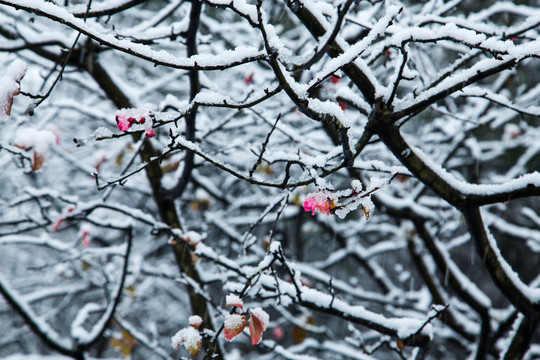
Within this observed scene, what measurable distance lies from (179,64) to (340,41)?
0.70 meters

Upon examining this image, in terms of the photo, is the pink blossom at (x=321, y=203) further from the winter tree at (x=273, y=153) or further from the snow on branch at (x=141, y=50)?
the snow on branch at (x=141, y=50)

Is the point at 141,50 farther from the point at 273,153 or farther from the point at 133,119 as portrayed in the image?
the point at 273,153

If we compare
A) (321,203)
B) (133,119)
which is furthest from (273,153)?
(133,119)

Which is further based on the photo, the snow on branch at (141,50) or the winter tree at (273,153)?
the winter tree at (273,153)

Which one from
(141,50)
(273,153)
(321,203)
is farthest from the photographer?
(273,153)

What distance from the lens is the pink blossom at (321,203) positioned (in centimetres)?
136

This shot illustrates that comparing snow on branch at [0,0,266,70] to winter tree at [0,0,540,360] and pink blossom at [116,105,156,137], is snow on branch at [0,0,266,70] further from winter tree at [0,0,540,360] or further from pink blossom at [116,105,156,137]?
pink blossom at [116,105,156,137]

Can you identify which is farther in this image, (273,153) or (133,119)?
(273,153)

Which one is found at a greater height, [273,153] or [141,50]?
[273,153]

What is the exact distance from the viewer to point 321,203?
136 cm

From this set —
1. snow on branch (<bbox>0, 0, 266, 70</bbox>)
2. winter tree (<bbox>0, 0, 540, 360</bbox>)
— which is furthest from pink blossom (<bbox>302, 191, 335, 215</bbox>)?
snow on branch (<bbox>0, 0, 266, 70</bbox>)

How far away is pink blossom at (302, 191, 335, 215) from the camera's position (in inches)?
53.5

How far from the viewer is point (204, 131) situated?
2.72 m

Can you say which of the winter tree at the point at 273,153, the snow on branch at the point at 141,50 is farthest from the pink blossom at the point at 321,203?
the snow on branch at the point at 141,50
